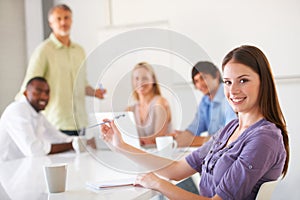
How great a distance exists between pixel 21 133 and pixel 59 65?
133 cm

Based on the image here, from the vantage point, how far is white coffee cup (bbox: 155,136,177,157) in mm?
2039

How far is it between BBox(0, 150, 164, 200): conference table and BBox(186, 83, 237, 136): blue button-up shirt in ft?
0.95

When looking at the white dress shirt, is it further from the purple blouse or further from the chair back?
the chair back

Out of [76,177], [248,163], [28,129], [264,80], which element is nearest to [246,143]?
[248,163]

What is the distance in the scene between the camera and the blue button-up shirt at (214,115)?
182 centimetres

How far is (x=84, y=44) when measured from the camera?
4141 millimetres

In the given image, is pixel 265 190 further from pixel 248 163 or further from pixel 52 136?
pixel 52 136

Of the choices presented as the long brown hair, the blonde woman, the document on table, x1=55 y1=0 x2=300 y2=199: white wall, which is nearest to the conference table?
the document on table

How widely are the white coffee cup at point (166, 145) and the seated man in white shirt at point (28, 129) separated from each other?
0.67 metres

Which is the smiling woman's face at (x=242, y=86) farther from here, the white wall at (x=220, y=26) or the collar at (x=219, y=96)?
the white wall at (x=220, y=26)

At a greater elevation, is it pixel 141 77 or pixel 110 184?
pixel 141 77

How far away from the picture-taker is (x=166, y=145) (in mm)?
2109

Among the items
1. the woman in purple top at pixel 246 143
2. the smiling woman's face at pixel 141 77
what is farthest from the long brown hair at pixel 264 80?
the smiling woman's face at pixel 141 77

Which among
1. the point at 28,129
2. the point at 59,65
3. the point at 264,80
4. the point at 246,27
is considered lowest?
the point at 28,129
